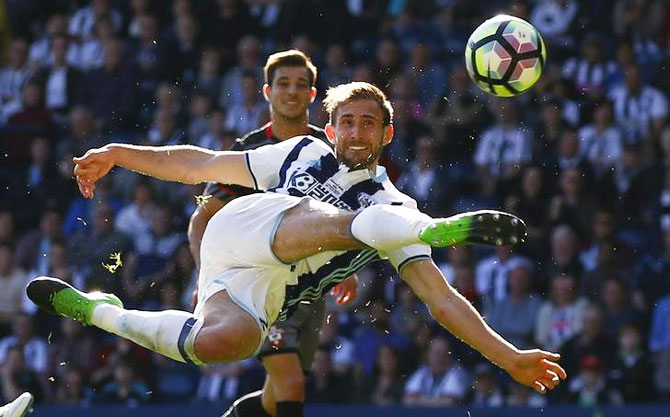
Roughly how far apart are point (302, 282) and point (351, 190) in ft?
1.78

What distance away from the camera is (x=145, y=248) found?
1322cm

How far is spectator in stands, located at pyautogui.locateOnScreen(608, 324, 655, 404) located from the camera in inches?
446

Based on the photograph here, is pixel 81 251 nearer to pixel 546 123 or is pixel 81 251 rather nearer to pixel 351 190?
pixel 546 123

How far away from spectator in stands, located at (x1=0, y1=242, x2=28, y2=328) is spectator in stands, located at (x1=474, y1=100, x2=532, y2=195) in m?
4.45

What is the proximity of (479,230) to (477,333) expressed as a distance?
0.79m

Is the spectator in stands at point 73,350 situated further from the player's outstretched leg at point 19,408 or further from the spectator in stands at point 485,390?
the player's outstretched leg at point 19,408

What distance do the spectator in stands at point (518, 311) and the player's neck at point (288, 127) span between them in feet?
12.5

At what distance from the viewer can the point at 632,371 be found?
11.4 meters

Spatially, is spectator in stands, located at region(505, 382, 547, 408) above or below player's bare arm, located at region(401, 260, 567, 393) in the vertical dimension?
below

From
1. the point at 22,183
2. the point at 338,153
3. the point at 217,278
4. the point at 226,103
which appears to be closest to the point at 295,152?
the point at 338,153

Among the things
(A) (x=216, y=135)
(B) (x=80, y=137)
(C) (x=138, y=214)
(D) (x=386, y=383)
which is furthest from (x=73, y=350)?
(D) (x=386, y=383)

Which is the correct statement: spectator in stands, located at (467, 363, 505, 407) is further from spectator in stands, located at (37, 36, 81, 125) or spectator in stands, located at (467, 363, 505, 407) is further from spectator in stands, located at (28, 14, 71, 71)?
spectator in stands, located at (28, 14, 71, 71)

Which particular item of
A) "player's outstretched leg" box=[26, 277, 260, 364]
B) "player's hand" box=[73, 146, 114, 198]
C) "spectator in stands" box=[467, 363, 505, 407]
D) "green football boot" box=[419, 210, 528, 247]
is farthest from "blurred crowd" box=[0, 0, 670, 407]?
"green football boot" box=[419, 210, 528, 247]

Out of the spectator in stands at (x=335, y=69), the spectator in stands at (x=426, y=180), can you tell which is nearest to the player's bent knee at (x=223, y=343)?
the spectator in stands at (x=426, y=180)
